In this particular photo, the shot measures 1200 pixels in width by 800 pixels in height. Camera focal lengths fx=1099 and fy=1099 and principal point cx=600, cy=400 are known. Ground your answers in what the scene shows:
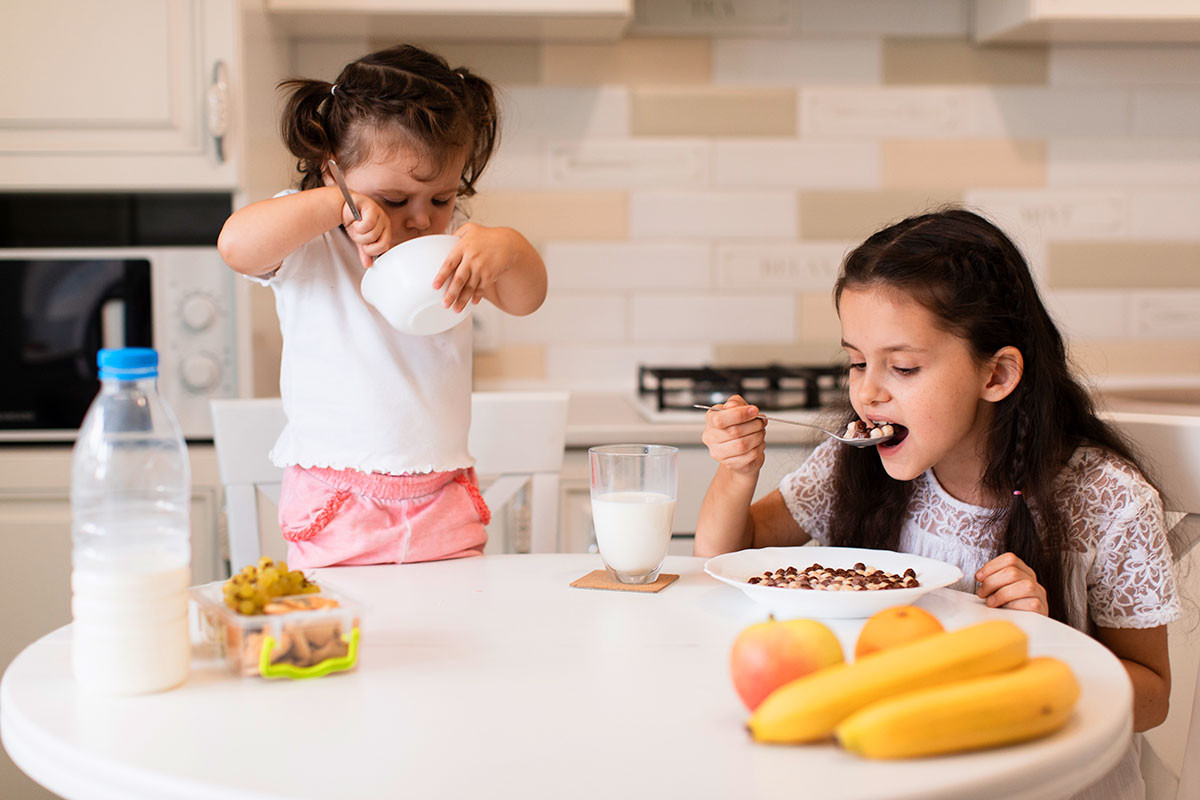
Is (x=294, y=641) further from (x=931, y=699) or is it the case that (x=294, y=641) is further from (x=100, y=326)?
(x=100, y=326)

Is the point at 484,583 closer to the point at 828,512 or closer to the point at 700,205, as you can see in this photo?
the point at 828,512

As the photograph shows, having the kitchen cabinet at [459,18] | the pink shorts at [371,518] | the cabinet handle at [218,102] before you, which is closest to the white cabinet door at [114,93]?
the cabinet handle at [218,102]

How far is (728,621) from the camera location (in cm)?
94

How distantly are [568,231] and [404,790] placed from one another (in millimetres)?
1995

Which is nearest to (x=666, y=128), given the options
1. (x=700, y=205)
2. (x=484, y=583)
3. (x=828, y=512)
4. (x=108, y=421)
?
(x=700, y=205)

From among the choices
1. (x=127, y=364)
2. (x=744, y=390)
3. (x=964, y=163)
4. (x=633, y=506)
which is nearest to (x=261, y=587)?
(x=127, y=364)

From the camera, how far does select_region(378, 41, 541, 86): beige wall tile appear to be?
8.00 ft

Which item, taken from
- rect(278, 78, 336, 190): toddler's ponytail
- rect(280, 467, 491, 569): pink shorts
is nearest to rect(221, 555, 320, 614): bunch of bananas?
rect(280, 467, 491, 569): pink shorts

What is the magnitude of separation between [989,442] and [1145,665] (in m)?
0.29

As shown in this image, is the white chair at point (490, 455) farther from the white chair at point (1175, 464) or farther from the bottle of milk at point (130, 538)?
the white chair at point (1175, 464)

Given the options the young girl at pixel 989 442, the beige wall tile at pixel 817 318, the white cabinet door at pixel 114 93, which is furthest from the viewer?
the beige wall tile at pixel 817 318

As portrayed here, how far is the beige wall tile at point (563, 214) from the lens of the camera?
249 centimetres

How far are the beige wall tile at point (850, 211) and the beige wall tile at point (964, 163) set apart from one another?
0.04m

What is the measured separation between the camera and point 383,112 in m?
1.24
